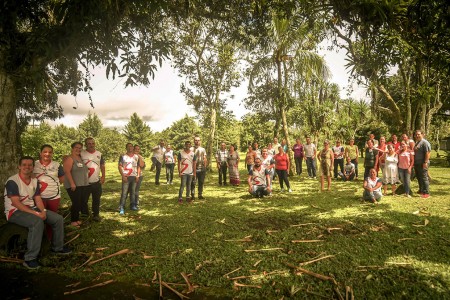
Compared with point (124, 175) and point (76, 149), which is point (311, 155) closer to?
point (124, 175)

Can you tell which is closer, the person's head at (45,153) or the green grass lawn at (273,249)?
the green grass lawn at (273,249)

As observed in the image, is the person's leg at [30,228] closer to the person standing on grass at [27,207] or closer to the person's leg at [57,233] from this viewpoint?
the person standing on grass at [27,207]

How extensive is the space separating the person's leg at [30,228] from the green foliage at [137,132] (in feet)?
208

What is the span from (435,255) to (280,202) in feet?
15.1

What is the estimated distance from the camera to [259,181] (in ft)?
31.6

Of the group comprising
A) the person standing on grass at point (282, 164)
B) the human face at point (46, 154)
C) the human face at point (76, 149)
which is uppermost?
the human face at point (76, 149)

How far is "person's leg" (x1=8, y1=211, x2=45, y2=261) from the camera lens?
4309 mm

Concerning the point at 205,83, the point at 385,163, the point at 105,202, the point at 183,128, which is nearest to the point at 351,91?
the point at 385,163

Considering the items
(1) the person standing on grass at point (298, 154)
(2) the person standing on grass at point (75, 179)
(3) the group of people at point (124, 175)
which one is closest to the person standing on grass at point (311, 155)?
(3) the group of people at point (124, 175)

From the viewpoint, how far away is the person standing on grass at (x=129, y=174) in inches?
304

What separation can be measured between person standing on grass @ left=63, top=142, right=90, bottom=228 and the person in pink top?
973 cm

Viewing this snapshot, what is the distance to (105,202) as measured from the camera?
31.0ft

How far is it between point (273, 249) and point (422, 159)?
685 cm

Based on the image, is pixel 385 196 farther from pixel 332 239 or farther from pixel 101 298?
pixel 101 298
